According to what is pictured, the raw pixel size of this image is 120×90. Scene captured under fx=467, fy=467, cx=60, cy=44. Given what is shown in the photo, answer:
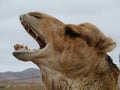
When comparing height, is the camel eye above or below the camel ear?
above

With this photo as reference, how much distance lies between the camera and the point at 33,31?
6344 millimetres

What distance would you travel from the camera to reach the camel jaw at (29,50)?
20.2ft

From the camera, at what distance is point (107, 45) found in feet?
21.6

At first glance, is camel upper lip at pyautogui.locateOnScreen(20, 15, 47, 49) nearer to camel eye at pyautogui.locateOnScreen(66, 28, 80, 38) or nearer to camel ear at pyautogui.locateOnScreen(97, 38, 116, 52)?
camel eye at pyautogui.locateOnScreen(66, 28, 80, 38)

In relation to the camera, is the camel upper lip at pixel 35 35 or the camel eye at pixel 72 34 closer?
the camel upper lip at pixel 35 35

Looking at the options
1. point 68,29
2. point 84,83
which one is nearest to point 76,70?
point 84,83

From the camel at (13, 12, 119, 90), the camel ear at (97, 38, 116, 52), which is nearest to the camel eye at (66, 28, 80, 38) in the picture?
the camel at (13, 12, 119, 90)

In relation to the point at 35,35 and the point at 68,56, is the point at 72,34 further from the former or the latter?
the point at 35,35

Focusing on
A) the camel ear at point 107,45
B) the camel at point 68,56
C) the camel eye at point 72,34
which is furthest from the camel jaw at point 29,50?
the camel ear at point 107,45

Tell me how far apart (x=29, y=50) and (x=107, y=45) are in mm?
1137

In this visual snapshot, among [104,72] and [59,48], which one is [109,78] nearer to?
[104,72]

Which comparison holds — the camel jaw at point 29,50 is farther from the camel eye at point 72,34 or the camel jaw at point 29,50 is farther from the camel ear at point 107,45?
the camel ear at point 107,45

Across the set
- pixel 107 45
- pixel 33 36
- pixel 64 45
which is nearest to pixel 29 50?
pixel 33 36

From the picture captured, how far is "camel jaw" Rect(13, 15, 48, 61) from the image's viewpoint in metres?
6.14
